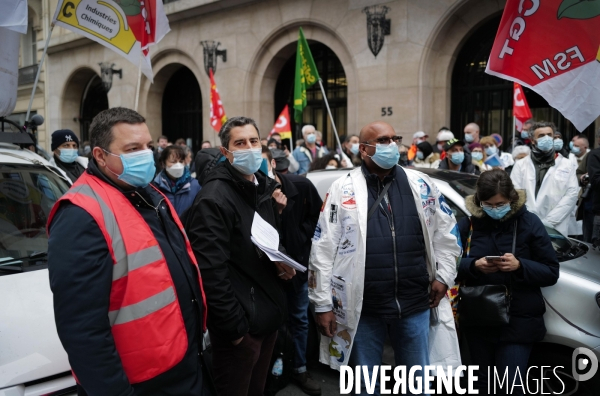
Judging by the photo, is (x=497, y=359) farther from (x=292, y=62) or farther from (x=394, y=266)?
(x=292, y=62)

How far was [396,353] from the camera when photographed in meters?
3.14

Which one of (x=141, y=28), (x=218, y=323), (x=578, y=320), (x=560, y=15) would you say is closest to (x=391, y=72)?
(x=141, y=28)

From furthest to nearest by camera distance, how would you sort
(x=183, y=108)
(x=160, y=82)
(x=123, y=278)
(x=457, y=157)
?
(x=183, y=108) < (x=160, y=82) < (x=457, y=157) < (x=123, y=278)

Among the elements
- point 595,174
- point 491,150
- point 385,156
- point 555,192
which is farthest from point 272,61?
point 385,156

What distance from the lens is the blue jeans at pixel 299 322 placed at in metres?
4.09

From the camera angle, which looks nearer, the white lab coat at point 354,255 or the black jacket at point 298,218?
the white lab coat at point 354,255

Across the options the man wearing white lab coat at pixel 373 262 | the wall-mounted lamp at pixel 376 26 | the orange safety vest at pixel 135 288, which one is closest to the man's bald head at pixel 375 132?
the man wearing white lab coat at pixel 373 262

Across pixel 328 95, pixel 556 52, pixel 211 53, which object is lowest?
pixel 556 52

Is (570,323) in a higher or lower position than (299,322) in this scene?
higher

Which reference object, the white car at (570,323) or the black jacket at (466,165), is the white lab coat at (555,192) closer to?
the black jacket at (466,165)

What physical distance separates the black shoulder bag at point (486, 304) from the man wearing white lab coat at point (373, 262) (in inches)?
6.9

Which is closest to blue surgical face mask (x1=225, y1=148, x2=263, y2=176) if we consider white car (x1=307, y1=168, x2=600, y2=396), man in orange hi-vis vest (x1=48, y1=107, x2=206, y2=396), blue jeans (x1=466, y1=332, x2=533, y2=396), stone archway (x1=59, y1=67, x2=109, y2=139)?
man in orange hi-vis vest (x1=48, y1=107, x2=206, y2=396)

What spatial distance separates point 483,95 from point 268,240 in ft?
35.3

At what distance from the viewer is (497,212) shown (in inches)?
128
